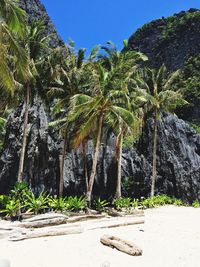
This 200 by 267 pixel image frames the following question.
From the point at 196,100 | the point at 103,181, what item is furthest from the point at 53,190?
the point at 196,100

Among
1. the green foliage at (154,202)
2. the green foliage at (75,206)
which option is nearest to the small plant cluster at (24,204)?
the green foliage at (75,206)

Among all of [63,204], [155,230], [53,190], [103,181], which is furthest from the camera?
[103,181]

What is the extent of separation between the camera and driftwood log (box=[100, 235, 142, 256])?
9.46 meters

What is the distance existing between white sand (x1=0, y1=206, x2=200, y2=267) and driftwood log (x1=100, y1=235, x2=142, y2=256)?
144 mm

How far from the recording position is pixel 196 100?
187 feet

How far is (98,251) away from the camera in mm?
9883

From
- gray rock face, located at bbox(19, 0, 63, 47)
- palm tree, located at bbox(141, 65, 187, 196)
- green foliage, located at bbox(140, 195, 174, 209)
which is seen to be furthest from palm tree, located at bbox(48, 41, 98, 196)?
gray rock face, located at bbox(19, 0, 63, 47)

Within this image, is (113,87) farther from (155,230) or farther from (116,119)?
(155,230)

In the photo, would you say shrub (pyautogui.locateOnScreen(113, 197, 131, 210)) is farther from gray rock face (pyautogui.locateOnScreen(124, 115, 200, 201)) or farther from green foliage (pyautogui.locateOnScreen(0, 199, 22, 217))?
gray rock face (pyautogui.locateOnScreen(124, 115, 200, 201))

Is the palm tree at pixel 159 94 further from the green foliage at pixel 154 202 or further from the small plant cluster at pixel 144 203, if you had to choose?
the small plant cluster at pixel 144 203

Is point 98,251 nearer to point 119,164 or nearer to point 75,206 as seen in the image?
point 75,206

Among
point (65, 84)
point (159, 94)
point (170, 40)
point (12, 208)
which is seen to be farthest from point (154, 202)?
point (170, 40)

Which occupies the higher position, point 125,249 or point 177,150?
point 177,150

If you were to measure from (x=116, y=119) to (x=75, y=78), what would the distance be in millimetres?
5223
